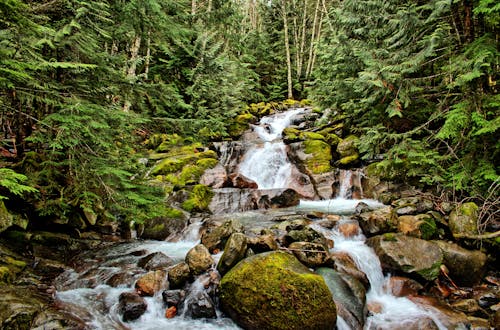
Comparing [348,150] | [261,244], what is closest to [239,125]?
[348,150]

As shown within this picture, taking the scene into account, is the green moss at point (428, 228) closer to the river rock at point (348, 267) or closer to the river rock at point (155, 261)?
the river rock at point (348, 267)

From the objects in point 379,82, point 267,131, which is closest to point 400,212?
point 379,82

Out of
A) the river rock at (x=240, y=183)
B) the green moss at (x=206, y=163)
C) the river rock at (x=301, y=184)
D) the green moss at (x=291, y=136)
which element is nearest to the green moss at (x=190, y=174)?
the green moss at (x=206, y=163)

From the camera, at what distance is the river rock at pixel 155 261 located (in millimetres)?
6016

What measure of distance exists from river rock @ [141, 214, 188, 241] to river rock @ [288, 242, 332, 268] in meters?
3.98

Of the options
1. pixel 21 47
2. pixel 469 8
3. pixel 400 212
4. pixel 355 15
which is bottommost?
pixel 400 212

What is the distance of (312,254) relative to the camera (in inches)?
227

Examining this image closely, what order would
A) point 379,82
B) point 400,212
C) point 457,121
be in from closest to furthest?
point 457,121, point 400,212, point 379,82

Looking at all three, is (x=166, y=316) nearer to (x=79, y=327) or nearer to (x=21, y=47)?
(x=79, y=327)

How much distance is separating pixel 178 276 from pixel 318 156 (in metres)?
9.54

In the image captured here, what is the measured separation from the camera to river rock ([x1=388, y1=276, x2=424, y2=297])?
577 cm

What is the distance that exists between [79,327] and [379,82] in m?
8.97

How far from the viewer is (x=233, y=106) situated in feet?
61.8

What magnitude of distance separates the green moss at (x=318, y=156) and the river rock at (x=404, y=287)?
699 cm
